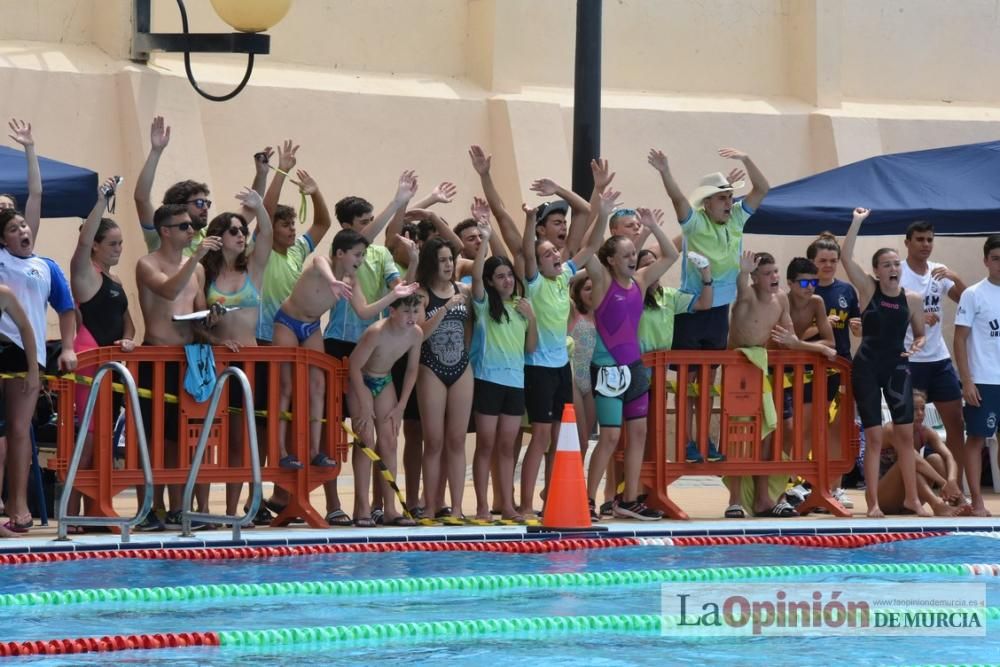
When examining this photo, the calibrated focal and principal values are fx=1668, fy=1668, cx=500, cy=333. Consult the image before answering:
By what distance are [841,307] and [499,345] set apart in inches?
113

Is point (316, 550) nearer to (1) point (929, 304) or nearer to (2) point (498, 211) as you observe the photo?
(2) point (498, 211)

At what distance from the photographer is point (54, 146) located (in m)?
14.1

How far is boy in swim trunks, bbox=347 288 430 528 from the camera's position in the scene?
405 inches

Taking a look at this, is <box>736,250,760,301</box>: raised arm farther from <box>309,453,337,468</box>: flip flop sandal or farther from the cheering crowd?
<box>309,453,337,468</box>: flip flop sandal

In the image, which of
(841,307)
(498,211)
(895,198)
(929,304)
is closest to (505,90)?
(895,198)

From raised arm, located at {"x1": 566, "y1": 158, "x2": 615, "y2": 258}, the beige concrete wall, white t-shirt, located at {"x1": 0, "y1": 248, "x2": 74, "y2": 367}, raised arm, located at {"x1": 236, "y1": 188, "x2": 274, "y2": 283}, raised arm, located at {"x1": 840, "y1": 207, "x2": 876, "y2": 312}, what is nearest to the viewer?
white t-shirt, located at {"x1": 0, "y1": 248, "x2": 74, "y2": 367}

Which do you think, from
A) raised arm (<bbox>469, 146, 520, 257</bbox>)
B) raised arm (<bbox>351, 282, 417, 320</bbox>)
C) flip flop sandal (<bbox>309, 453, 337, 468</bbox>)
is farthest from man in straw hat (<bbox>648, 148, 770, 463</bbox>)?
flip flop sandal (<bbox>309, 453, 337, 468</bbox>)

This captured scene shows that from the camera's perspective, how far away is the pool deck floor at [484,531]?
9.30 metres

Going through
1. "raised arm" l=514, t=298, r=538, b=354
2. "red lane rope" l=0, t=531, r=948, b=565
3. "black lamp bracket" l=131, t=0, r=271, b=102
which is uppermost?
"black lamp bracket" l=131, t=0, r=271, b=102

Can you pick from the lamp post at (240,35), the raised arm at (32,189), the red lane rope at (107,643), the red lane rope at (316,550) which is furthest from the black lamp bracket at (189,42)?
the red lane rope at (107,643)

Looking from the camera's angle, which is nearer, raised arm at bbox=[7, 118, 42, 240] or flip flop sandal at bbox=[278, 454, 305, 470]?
raised arm at bbox=[7, 118, 42, 240]

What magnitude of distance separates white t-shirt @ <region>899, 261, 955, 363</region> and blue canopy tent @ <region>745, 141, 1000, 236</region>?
1.35ft

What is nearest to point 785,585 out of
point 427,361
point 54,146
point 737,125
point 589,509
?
point 589,509

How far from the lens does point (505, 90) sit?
16.6 meters
